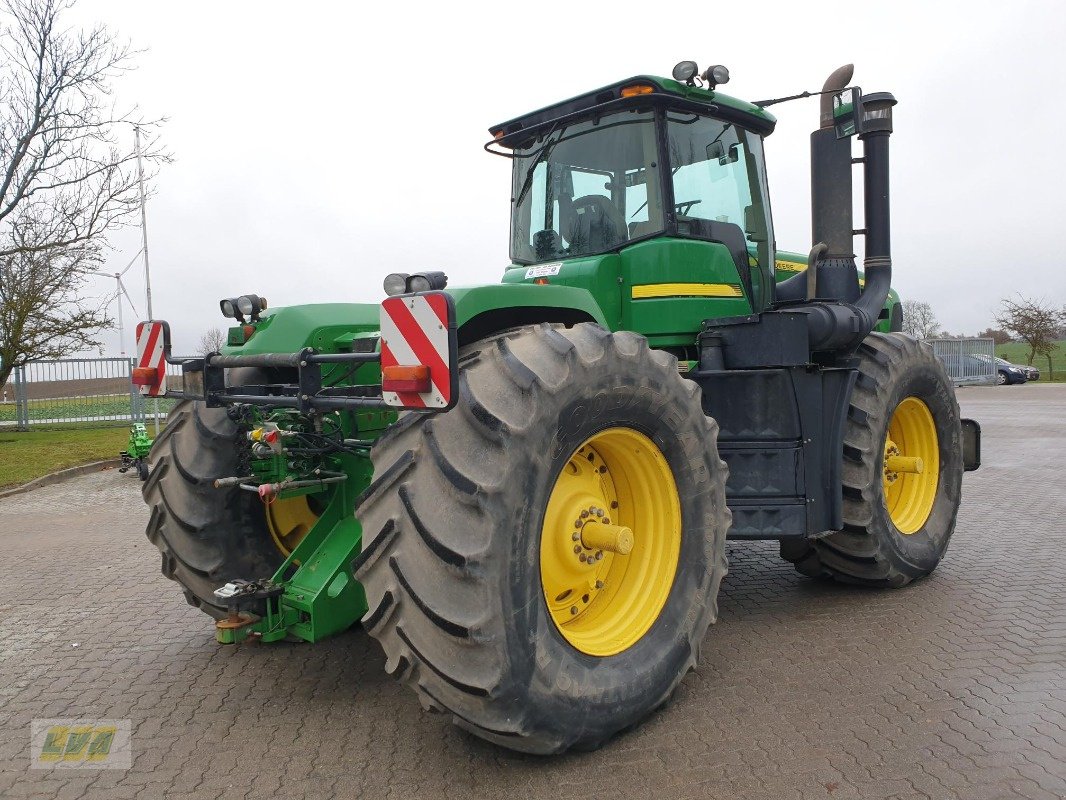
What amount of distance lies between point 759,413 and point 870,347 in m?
1.11

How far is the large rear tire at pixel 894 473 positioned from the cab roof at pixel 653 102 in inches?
61.8

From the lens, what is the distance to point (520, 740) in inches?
110

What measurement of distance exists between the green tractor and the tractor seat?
2 cm

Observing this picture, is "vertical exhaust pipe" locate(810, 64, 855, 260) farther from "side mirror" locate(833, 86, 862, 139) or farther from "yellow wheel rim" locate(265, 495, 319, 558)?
"yellow wheel rim" locate(265, 495, 319, 558)

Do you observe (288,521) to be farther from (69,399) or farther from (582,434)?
(69,399)

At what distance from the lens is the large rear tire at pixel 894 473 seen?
4805 mm

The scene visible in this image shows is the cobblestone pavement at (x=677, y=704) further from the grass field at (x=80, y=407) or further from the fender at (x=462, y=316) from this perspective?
the grass field at (x=80, y=407)

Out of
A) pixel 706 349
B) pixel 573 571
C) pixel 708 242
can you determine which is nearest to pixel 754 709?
pixel 573 571

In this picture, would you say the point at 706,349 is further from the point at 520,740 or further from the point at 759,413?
the point at 520,740

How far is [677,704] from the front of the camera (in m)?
3.45

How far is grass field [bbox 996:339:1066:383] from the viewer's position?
4206 centimetres

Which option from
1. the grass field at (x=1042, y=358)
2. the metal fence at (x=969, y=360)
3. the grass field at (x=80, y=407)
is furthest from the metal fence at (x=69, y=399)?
the grass field at (x=1042, y=358)

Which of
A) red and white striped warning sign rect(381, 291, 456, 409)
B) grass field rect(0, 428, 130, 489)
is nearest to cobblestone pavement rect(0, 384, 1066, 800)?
red and white striped warning sign rect(381, 291, 456, 409)

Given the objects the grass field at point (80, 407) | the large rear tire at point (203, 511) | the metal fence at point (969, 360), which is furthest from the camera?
the metal fence at point (969, 360)
